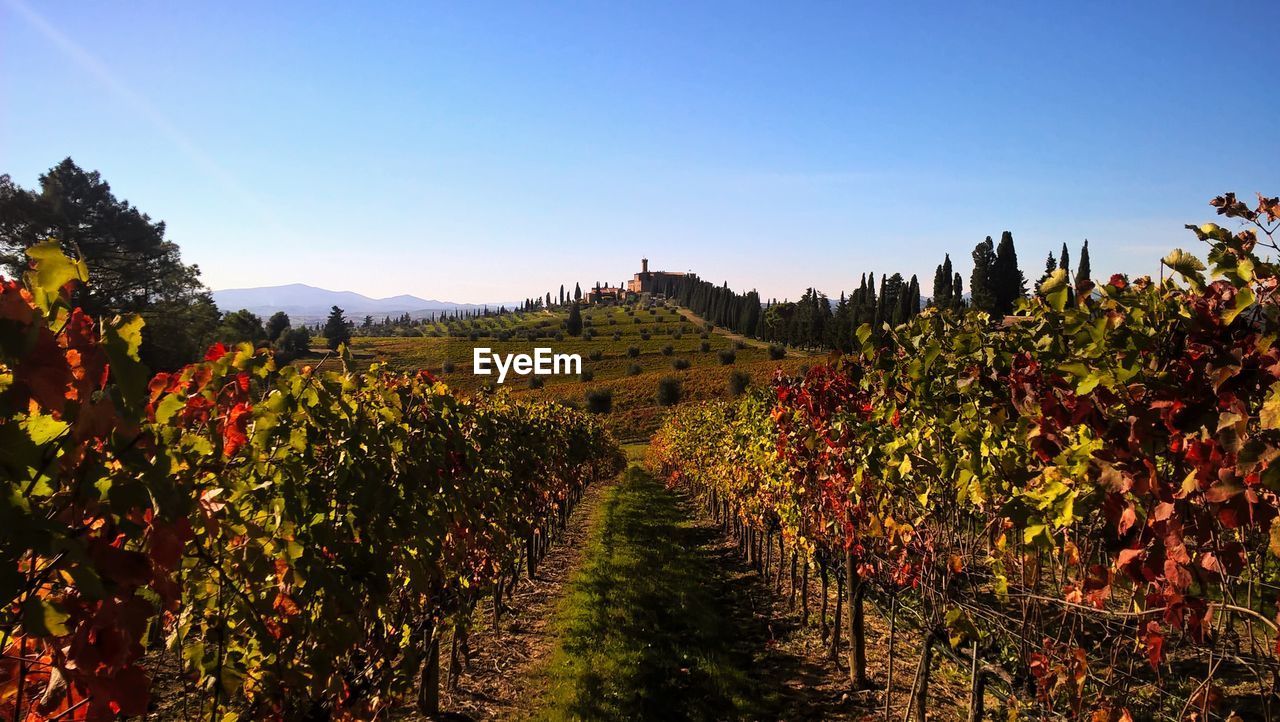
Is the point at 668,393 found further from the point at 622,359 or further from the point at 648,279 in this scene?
the point at 648,279

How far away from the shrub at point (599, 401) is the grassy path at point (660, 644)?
42.5 metres

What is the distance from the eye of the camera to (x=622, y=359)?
253 ft

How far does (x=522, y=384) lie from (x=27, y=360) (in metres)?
68.1

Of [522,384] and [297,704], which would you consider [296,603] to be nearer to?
[297,704]

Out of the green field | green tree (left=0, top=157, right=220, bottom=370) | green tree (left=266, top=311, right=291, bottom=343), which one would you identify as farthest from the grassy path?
green tree (left=266, top=311, right=291, bottom=343)

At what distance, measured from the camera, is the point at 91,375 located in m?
1.58

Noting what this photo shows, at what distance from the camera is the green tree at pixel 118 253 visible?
30734 millimetres

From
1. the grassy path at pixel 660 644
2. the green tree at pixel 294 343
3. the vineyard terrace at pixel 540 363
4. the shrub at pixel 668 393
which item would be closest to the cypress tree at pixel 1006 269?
the shrub at pixel 668 393

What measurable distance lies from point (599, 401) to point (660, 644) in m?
49.2

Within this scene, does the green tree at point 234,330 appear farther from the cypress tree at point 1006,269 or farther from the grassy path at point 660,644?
the cypress tree at point 1006,269

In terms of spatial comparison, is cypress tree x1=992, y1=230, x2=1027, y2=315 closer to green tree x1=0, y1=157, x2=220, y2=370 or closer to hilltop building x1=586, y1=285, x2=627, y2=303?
green tree x1=0, y1=157, x2=220, y2=370

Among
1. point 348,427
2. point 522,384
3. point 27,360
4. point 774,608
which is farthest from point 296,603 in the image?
point 522,384

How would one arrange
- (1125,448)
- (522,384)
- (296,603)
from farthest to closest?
(522,384), (296,603), (1125,448)

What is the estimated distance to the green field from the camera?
5766 centimetres
